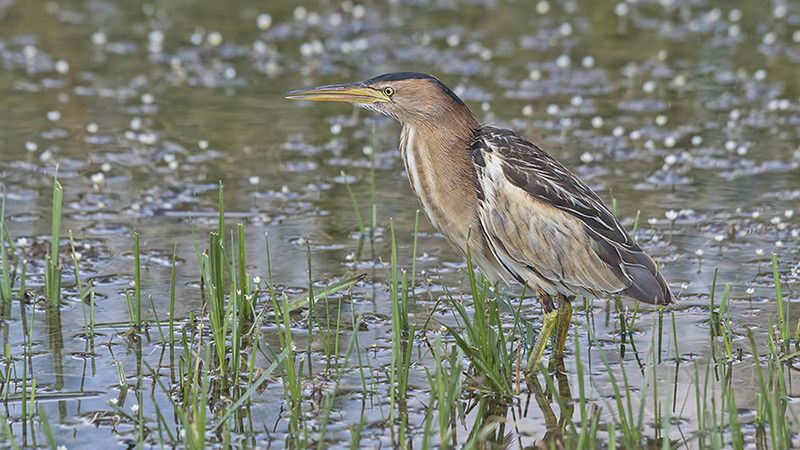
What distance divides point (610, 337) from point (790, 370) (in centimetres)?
81

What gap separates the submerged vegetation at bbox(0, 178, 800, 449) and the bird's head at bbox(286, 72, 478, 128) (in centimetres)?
75

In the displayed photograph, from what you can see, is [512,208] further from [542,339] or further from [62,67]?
[62,67]

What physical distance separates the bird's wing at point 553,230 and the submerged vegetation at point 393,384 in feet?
0.88

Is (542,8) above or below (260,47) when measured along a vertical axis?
above

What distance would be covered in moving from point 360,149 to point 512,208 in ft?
11.6

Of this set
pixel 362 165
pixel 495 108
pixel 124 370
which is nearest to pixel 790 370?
pixel 124 370

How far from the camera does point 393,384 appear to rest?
151 inches

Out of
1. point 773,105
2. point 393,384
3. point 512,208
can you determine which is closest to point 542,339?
point 512,208

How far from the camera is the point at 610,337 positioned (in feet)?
15.9

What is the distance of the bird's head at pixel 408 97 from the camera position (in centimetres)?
477

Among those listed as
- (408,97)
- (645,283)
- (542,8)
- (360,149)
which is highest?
(542,8)

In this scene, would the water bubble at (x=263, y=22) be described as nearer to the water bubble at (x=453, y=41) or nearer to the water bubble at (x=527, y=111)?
the water bubble at (x=453, y=41)

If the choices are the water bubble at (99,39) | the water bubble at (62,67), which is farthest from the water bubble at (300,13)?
the water bubble at (62,67)

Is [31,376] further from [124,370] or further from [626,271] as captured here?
[626,271]
